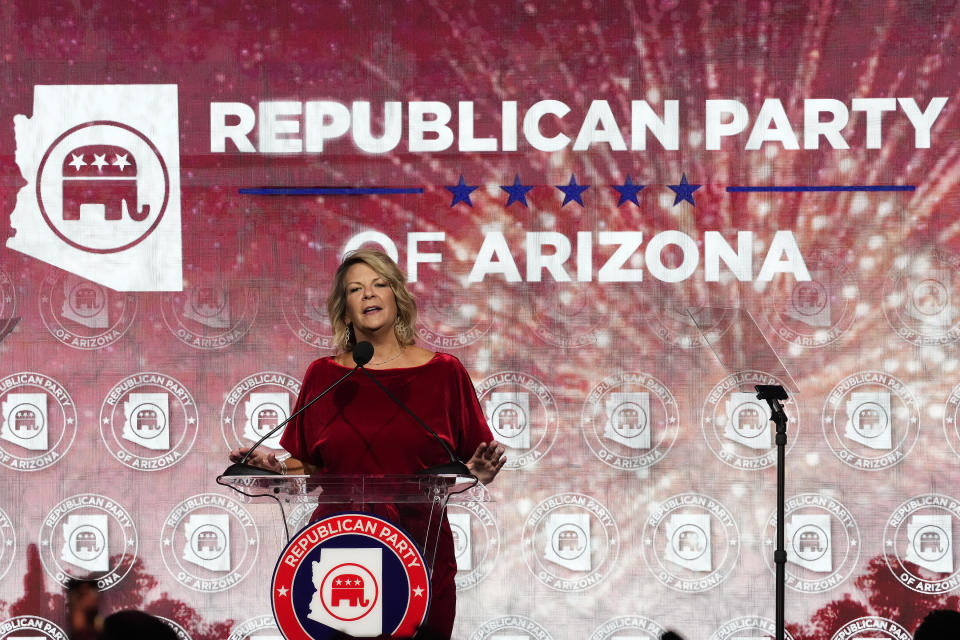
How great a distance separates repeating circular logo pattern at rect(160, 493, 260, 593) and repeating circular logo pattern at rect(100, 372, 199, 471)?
223 mm

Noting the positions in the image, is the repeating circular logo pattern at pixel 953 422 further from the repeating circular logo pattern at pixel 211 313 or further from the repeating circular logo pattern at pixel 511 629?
the repeating circular logo pattern at pixel 211 313

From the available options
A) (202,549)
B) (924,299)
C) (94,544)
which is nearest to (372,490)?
(202,549)

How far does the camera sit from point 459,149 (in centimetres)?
432

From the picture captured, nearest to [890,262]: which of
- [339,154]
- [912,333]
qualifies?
[912,333]

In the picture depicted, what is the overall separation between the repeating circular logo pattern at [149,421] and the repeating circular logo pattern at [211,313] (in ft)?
0.68

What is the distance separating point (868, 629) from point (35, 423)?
3531mm

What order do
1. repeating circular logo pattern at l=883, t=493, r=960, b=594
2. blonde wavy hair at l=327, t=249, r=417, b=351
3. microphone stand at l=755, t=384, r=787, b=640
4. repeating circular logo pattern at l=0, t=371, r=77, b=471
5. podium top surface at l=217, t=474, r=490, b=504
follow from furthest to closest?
1. repeating circular logo pattern at l=0, t=371, r=77, b=471
2. repeating circular logo pattern at l=883, t=493, r=960, b=594
3. microphone stand at l=755, t=384, r=787, b=640
4. blonde wavy hair at l=327, t=249, r=417, b=351
5. podium top surface at l=217, t=474, r=490, b=504

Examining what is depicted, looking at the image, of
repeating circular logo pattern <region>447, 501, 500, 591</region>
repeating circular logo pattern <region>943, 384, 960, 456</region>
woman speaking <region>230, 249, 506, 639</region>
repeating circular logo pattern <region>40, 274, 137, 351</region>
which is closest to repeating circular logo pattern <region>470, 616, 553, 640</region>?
repeating circular logo pattern <region>447, 501, 500, 591</region>

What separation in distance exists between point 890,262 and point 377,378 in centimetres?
233

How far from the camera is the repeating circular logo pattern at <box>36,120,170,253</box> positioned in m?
4.36
